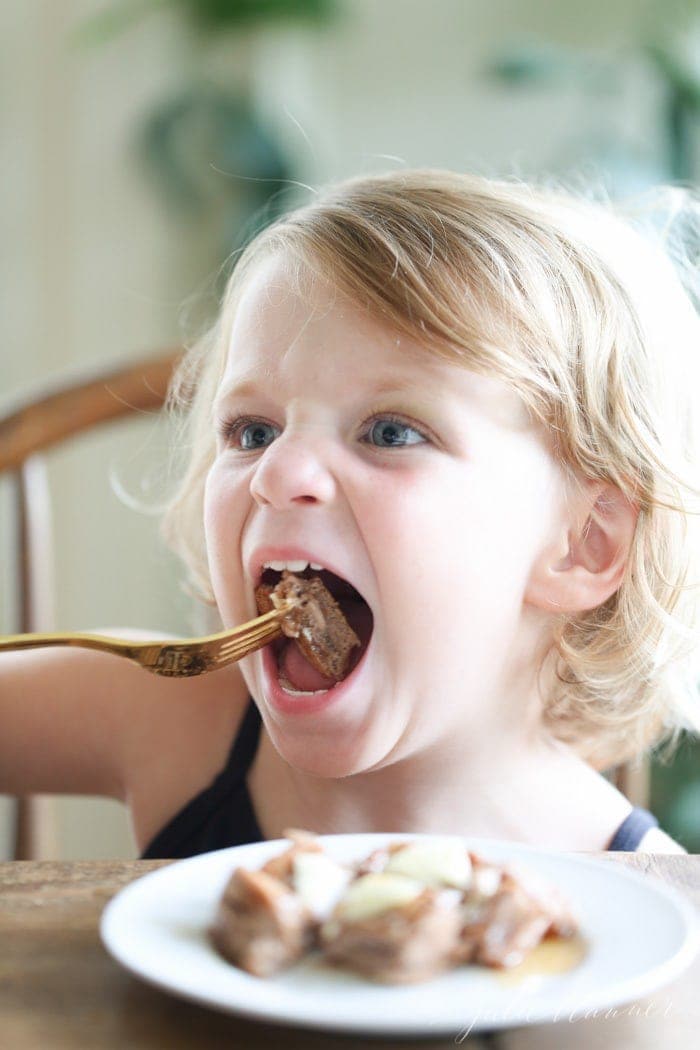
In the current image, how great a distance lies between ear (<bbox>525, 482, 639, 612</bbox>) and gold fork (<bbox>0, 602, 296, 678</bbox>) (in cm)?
25

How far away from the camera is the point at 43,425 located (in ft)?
4.04

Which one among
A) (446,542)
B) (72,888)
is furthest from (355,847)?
(446,542)

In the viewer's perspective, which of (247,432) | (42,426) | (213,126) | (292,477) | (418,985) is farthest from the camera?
(213,126)

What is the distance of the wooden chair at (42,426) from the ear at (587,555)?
50 centimetres

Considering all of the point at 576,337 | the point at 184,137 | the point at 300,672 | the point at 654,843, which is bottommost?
the point at 654,843

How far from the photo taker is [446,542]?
796 millimetres

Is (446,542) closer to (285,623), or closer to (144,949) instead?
(285,623)

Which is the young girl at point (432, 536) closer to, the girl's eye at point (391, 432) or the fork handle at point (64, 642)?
the girl's eye at point (391, 432)

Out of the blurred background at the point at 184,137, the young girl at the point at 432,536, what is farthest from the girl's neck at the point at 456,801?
the blurred background at the point at 184,137

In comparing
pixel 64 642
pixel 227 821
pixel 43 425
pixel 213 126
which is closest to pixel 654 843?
pixel 227 821

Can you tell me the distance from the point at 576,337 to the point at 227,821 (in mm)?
475

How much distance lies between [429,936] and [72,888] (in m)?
0.21

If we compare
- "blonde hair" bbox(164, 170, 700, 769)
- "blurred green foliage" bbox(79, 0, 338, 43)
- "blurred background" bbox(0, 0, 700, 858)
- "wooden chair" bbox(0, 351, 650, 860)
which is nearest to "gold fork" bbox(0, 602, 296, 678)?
"blonde hair" bbox(164, 170, 700, 769)

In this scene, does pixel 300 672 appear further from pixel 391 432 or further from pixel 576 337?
pixel 576 337
